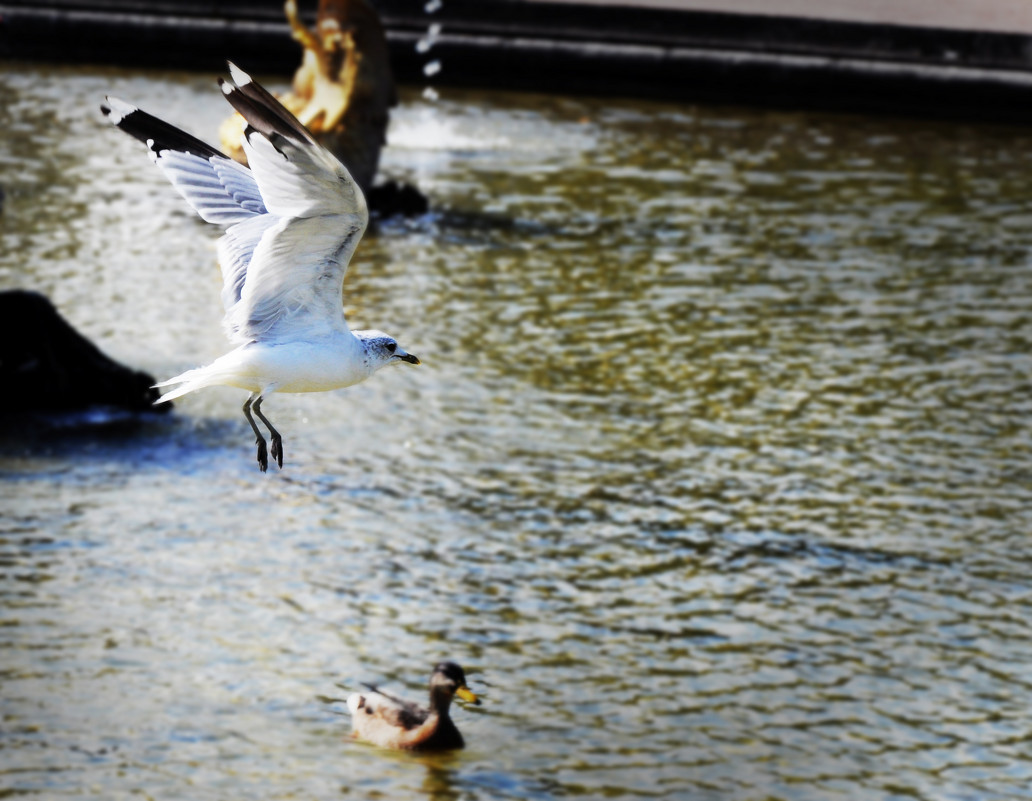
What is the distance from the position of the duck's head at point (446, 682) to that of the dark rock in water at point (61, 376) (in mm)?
4170

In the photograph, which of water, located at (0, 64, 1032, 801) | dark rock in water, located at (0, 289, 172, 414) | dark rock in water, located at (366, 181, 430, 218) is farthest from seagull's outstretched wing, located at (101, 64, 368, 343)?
dark rock in water, located at (366, 181, 430, 218)

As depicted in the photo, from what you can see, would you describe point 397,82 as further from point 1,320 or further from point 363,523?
point 363,523

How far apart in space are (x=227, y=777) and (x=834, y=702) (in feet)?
8.87

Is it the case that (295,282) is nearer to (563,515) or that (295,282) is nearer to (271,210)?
(271,210)

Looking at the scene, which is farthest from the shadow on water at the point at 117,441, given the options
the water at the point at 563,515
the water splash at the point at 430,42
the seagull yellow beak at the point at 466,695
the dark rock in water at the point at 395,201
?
the water splash at the point at 430,42

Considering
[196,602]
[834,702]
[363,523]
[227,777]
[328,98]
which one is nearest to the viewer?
[227,777]

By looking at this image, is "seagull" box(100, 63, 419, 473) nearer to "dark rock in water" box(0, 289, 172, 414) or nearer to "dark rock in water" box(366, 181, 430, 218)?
"dark rock in water" box(0, 289, 172, 414)

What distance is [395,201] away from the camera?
51.8 ft

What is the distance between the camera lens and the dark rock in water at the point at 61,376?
11.1m

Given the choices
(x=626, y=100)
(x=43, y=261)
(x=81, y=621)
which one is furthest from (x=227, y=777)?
(x=626, y=100)

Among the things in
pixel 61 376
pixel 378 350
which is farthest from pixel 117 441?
pixel 378 350

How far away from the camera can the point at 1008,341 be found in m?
12.8

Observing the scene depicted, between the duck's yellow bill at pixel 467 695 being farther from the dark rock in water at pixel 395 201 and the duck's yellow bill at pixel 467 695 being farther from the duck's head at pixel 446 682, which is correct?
the dark rock in water at pixel 395 201

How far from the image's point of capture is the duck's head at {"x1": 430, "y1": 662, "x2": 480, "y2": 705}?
7.52 m
